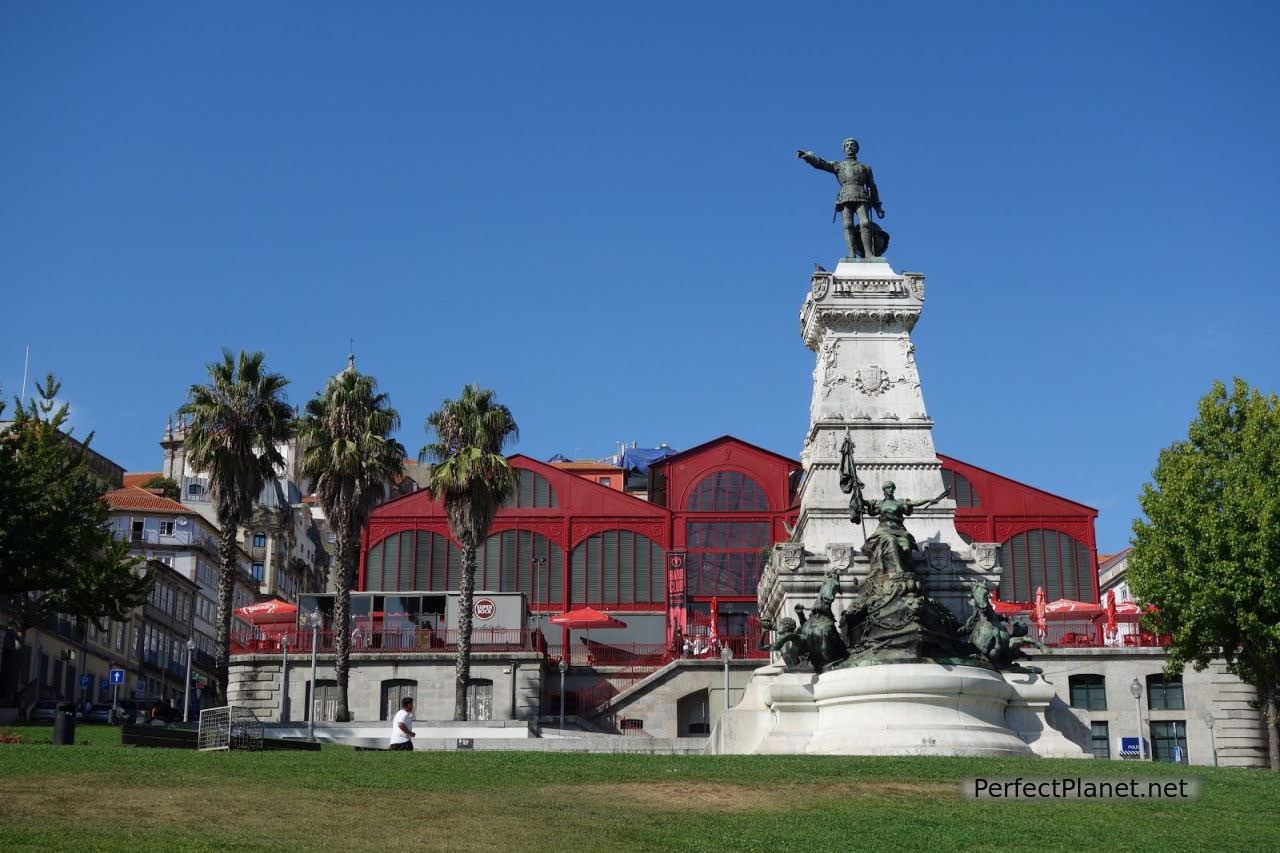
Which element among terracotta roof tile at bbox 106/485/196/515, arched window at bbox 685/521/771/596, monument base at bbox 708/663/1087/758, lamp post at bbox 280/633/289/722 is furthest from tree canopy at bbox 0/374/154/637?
terracotta roof tile at bbox 106/485/196/515

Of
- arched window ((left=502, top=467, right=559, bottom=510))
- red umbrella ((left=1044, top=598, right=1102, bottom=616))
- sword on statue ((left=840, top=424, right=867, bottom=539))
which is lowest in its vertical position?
red umbrella ((left=1044, top=598, right=1102, bottom=616))

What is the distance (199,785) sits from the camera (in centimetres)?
1823

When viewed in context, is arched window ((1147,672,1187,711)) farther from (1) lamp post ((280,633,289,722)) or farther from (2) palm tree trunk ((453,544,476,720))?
(1) lamp post ((280,633,289,722))

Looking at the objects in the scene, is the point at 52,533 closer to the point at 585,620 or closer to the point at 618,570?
the point at 585,620

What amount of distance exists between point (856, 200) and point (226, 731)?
21.5 m

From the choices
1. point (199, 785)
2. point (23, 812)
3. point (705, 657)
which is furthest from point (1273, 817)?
point (705, 657)

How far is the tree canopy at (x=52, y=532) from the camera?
36125 millimetres

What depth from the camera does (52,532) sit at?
120 feet

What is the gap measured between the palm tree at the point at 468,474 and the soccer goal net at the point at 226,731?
17.7 meters

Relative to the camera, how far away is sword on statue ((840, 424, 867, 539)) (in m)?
32.7

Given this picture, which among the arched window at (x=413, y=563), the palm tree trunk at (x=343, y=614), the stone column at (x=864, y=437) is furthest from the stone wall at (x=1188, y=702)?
the arched window at (x=413, y=563)

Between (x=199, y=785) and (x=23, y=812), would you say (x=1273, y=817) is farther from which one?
(x=23, y=812)

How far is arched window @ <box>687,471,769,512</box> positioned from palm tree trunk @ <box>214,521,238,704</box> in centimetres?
2151

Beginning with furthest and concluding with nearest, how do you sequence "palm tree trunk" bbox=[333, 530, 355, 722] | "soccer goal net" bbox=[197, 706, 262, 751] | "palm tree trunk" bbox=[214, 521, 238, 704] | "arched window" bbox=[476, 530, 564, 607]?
"arched window" bbox=[476, 530, 564, 607] → "palm tree trunk" bbox=[333, 530, 355, 722] → "palm tree trunk" bbox=[214, 521, 238, 704] → "soccer goal net" bbox=[197, 706, 262, 751]
